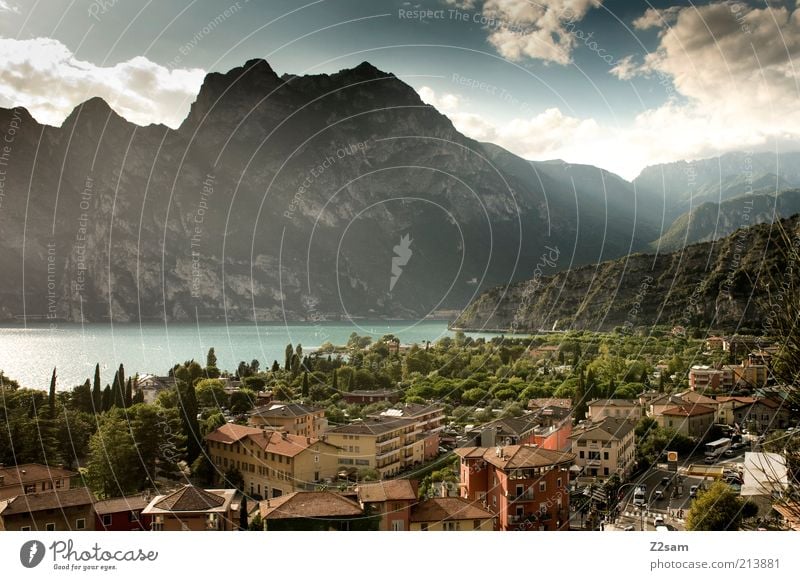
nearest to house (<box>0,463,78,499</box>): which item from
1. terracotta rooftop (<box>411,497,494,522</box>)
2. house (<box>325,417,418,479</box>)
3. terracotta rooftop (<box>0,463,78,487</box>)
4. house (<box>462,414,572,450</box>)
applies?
terracotta rooftop (<box>0,463,78,487</box>)

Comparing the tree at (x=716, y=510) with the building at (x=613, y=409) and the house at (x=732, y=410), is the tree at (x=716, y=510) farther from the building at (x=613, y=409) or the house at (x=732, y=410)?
the house at (x=732, y=410)

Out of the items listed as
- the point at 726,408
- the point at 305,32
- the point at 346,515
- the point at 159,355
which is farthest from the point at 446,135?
the point at 346,515

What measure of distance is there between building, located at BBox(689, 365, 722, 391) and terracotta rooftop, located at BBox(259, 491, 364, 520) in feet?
27.8

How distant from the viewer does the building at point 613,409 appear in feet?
30.4

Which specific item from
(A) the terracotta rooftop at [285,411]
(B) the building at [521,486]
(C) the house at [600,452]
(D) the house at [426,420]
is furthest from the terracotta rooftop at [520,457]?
(A) the terracotta rooftop at [285,411]

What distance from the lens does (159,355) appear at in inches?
947

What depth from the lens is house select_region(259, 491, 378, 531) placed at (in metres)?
4.41

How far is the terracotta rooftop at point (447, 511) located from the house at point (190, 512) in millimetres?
1302

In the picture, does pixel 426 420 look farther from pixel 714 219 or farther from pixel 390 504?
pixel 714 219

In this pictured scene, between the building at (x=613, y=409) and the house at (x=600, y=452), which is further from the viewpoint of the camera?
the building at (x=613, y=409)

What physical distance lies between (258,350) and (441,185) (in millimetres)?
17765

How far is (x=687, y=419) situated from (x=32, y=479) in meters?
7.75

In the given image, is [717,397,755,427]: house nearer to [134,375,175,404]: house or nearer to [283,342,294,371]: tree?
[283,342,294,371]: tree

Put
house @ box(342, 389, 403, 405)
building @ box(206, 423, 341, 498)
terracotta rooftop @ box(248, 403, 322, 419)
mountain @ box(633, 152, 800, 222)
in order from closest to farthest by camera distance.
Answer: building @ box(206, 423, 341, 498), terracotta rooftop @ box(248, 403, 322, 419), house @ box(342, 389, 403, 405), mountain @ box(633, 152, 800, 222)
